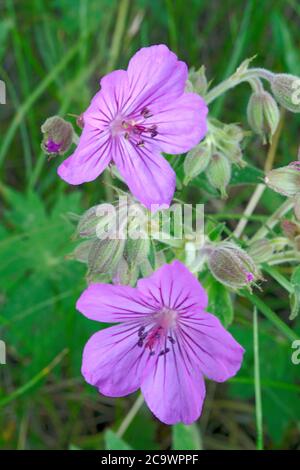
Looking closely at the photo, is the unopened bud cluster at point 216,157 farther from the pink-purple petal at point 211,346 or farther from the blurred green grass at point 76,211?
the blurred green grass at point 76,211

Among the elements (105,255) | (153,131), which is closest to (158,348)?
(105,255)

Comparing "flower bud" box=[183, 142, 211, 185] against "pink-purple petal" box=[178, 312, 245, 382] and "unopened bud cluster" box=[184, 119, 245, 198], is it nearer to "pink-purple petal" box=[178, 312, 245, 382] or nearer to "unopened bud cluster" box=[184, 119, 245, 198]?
"unopened bud cluster" box=[184, 119, 245, 198]

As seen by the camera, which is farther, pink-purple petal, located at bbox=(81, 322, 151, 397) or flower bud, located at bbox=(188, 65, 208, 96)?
flower bud, located at bbox=(188, 65, 208, 96)

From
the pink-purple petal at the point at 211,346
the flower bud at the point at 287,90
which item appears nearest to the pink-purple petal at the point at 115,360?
the pink-purple petal at the point at 211,346

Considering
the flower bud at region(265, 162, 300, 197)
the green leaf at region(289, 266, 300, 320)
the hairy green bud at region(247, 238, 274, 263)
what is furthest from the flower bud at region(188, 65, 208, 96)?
the green leaf at region(289, 266, 300, 320)

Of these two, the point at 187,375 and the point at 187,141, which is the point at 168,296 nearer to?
the point at 187,375
